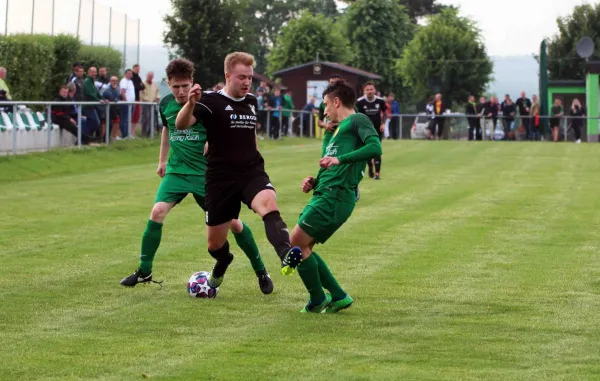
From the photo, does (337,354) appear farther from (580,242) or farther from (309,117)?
(309,117)

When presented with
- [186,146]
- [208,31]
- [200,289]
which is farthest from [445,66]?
[200,289]

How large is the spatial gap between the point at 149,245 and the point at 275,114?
2863 centimetres

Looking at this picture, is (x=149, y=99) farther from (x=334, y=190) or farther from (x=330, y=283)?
(x=334, y=190)

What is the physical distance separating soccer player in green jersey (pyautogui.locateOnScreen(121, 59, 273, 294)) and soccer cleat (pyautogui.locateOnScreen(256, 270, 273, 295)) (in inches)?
0.5

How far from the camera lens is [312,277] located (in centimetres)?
888

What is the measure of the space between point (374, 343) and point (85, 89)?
19414 millimetres

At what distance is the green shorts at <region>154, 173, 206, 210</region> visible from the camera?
1033 cm

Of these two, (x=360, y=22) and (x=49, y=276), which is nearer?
(x=49, y=276)

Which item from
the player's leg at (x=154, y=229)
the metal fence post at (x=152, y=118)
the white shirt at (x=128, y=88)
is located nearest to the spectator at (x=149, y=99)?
the metal fence post at (x=152, y=118)

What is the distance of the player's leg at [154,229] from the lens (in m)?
10.3

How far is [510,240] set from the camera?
13977 millimetres

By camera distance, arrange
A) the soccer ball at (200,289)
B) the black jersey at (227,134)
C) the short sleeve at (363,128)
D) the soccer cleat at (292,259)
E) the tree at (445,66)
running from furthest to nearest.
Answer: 1. the tree at (445,66)
2. the soccer ball at (200,289)
3. the black jersey at (227,134)
4. the short sleeve at (363,128)
5. the soccer cleat at (292,259)

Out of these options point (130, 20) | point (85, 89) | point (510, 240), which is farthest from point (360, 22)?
point (510, 240)

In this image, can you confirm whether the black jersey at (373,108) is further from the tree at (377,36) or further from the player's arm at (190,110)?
the tree at (377,36)
